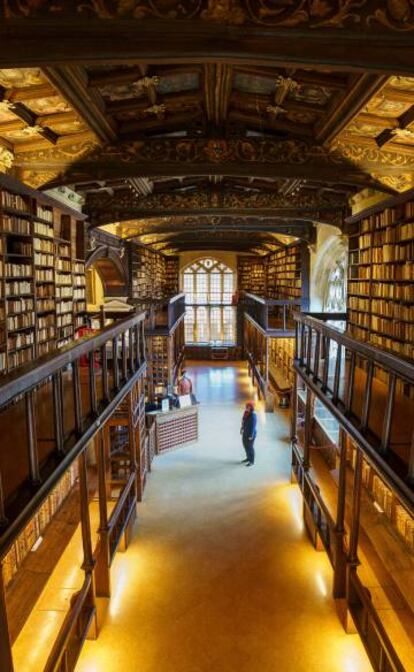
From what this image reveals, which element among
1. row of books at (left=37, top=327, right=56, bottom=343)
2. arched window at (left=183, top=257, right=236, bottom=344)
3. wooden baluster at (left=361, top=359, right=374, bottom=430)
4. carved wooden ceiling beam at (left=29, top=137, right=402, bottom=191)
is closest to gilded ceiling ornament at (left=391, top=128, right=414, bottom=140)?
carved wooden ceiling beam at (left=29, top=137, right=402, bottom=191)

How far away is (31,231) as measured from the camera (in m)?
6.09

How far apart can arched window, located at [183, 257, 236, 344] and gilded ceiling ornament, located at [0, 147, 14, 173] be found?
15.3 meters

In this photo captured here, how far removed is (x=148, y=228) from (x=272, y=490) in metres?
7.87

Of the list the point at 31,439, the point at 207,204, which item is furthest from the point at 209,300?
the point at 31,439

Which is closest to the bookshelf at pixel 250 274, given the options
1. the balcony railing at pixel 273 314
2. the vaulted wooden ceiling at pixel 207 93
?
the balcony railing at pixel 273 314

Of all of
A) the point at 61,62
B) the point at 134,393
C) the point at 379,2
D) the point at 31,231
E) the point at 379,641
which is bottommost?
the point at 379,641

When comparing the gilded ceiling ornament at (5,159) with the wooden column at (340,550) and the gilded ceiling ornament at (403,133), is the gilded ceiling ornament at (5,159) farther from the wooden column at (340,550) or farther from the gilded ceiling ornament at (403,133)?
the wooden column at (340,550)

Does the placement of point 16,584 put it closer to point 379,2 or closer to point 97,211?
point 379,2

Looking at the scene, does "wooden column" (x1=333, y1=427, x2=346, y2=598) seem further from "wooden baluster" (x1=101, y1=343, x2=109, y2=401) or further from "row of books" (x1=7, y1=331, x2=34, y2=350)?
"row of books" (x1=7, y1=331, x2=34, y2=350)

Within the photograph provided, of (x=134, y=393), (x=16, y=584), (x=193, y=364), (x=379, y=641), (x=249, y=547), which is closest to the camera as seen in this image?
(x=379, y=641)

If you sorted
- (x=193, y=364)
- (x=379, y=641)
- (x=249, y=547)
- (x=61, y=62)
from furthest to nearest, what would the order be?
(x=193, y=364), (x=249, y=547), (x=379, y=641), (x=61, y=62)

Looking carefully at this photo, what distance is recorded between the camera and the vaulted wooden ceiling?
2.86m

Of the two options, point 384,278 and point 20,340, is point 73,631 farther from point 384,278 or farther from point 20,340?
point 384,278

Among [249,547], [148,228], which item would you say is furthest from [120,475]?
[148,228]
